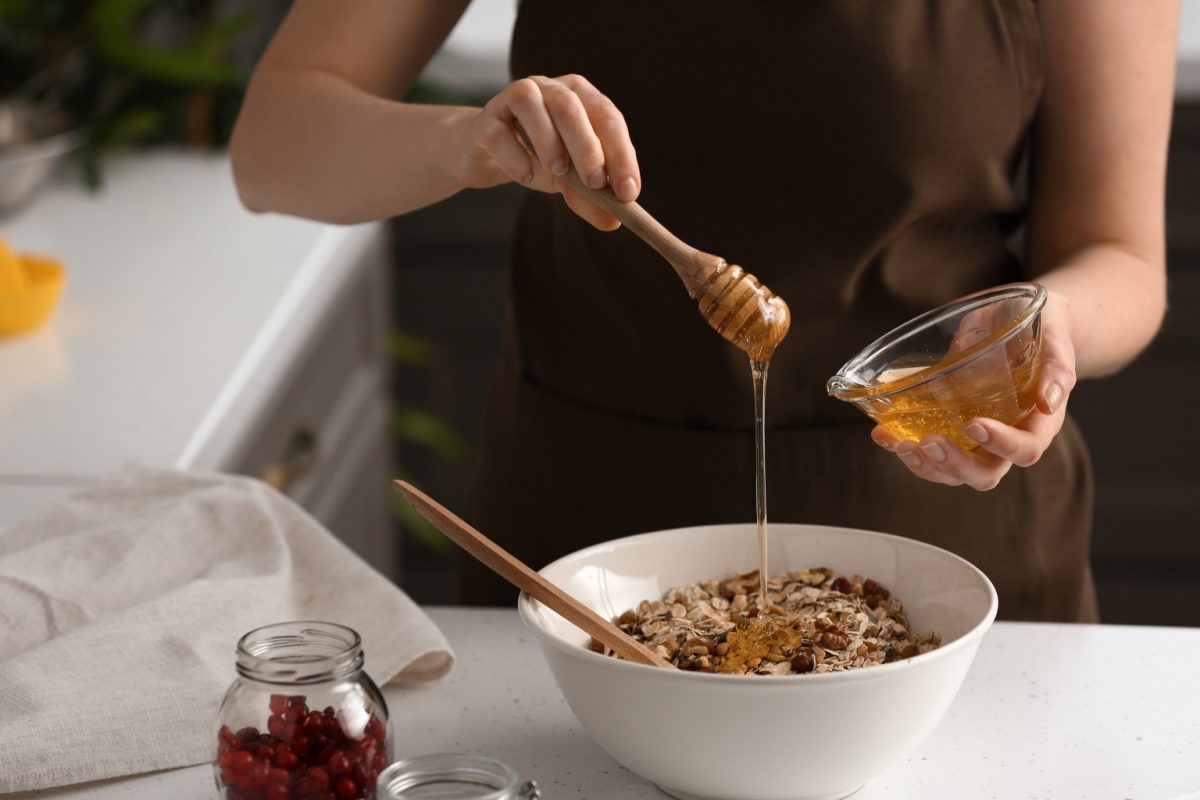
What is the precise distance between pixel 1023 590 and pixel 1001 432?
18.8 inches

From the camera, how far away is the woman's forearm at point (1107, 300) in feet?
3.98

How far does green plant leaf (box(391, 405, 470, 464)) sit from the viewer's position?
2.81 meters

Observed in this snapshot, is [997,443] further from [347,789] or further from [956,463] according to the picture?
[347,789]

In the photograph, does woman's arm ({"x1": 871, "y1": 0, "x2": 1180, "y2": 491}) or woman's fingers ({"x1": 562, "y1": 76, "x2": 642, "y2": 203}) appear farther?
woman's arm ({"x1": 871, "y1": 0, "x2": 1180, "y2": 491})

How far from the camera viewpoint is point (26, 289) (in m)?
1.79

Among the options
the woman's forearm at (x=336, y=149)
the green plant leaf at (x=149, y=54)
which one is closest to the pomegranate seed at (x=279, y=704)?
the woman's forearm at (x=336, y=149)

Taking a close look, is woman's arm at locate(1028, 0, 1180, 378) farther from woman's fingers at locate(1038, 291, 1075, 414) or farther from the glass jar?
the glass jar

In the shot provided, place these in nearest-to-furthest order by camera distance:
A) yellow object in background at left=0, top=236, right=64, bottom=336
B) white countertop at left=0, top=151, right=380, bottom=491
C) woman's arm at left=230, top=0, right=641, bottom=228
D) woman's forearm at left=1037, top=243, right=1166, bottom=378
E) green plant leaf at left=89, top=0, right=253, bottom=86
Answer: woman's arm at left=230, top=0, right=641, bottom=228 < woman's forearm at left=1037, top=243, right=1166, bottom=378 < white countertop at left=0, top=151, right=380, bottom=491 < yellow object in background at left=0, top=236, right=64, bottom=336 < green plant leaf at left=89, top=0, right=253, bottom=86

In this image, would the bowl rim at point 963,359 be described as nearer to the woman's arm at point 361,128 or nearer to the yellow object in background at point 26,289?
the woman's arm at point 361,128

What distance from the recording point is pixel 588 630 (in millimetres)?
923

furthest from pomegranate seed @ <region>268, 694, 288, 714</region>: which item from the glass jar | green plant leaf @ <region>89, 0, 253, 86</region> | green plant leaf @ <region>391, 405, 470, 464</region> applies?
green plant leaf @ <region>391, 405, 470, 464</region>

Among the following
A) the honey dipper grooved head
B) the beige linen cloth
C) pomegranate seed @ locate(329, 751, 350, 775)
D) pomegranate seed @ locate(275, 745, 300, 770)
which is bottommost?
A: the beige linen cloth

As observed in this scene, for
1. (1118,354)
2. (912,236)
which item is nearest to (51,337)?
(912,236)

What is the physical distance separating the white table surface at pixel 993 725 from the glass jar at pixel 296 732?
12 centimetres
